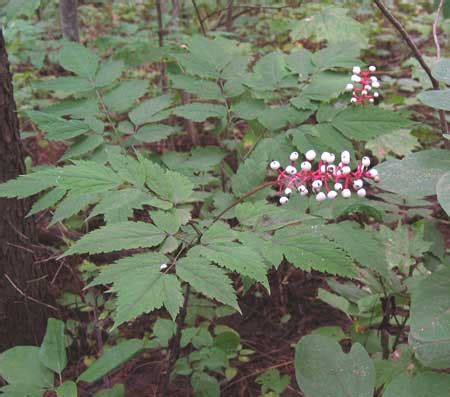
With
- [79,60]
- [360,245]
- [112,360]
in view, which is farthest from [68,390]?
[79,60]

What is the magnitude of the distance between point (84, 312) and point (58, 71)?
318cm

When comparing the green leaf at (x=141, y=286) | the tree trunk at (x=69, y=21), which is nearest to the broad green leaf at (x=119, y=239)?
the green leaf at (x=141, y=286)

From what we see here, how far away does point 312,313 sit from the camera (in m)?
2.34

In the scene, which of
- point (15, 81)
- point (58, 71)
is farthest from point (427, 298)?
point (58, 71)

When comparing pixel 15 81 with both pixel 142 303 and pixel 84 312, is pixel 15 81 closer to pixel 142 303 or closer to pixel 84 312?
pixel 84 312

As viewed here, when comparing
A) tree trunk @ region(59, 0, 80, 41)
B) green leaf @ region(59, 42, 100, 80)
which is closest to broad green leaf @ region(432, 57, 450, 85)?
green leaf @ region(59, 42, 100, 80)

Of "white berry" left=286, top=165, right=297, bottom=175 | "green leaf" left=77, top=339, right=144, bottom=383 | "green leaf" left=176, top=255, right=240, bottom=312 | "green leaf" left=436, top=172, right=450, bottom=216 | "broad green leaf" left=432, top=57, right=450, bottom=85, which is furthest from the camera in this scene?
"green leaf" left=77, top=339, right=144, bottom=383

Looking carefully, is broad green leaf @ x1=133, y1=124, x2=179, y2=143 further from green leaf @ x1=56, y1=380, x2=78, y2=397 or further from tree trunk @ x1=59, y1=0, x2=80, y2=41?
tree trunk @ x1=59, y1=0, x2=80, y2=41

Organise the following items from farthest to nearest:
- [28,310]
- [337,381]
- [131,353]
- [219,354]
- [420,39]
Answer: [420,39] < [28,310] < [219,354] < [131,353] < [337,381]

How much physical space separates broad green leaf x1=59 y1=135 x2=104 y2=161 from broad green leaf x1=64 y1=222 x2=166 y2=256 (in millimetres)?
564

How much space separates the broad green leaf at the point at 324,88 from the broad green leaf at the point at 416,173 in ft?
2.12

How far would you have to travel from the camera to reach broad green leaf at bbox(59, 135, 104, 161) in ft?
5.43

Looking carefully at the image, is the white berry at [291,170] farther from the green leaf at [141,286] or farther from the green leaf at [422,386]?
the green leaf at [422,386]

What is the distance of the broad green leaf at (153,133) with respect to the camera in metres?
1.78
